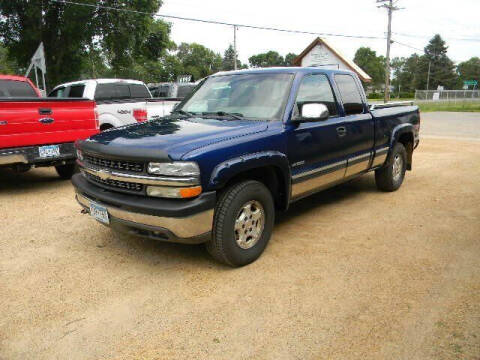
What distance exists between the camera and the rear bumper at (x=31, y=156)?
18.5 feet

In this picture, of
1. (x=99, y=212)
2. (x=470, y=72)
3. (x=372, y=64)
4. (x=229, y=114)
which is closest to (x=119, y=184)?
(x=99, y=212)

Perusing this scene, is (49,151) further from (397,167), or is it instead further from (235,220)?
(397,167)

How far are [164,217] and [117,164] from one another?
2.36 ft

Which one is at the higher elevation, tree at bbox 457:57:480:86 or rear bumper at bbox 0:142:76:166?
tree at bbox 457:57:480:86

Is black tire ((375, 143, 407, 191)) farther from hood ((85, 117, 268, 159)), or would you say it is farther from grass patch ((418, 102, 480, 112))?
grass patch ((418, 102, 480, 112))

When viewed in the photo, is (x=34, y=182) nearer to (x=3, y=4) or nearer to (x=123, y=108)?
(x=123, y=108)

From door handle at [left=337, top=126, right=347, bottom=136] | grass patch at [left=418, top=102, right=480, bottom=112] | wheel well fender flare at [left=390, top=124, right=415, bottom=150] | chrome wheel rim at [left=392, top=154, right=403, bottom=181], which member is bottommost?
chrome wheel rim at [left=392, top=154, right=403, bottom=181]

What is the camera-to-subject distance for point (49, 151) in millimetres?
6059

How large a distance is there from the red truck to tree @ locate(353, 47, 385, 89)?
10456cm

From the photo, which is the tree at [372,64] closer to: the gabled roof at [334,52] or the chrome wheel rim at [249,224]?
the gabled roof at [334,52]

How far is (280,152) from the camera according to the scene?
3.76m

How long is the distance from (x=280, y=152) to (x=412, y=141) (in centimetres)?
375

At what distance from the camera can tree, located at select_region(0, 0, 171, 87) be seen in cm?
2008

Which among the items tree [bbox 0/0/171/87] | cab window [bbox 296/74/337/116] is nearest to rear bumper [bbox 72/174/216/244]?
cab window [bbox 296/74/337/116]
